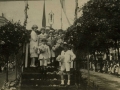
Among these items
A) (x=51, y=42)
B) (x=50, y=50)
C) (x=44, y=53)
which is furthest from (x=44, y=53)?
(x=51, y=42)

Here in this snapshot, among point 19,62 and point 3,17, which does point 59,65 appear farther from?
point 3,17

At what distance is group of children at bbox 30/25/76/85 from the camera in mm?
3643

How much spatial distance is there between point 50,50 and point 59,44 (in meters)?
0.21

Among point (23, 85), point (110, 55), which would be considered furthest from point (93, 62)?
point (23, 85)

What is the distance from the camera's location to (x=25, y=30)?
12.3 feet

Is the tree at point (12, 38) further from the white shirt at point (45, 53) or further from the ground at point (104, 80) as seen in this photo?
Answer: the ground at point (104, 80)

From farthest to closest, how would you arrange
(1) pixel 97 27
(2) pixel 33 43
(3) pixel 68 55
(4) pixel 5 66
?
(4) pixel 5 66 < (2) pixel 33 43 < (3) pixel 68 55 < (1) pixel 97 27

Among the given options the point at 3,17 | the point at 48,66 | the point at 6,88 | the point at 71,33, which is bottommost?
the point at 6,88

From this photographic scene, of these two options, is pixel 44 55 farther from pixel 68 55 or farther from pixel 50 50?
pixel 68 55

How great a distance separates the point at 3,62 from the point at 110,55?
66.7 inches

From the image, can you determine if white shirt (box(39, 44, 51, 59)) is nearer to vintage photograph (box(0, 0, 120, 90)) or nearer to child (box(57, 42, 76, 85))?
vintage photograph (box(0, 0, 120, 90))

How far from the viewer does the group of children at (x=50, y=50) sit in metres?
3.64

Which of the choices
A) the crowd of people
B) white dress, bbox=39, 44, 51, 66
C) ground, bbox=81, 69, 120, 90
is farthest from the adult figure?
ground, bbox=81, 69, 120, 90

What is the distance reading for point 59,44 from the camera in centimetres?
368
